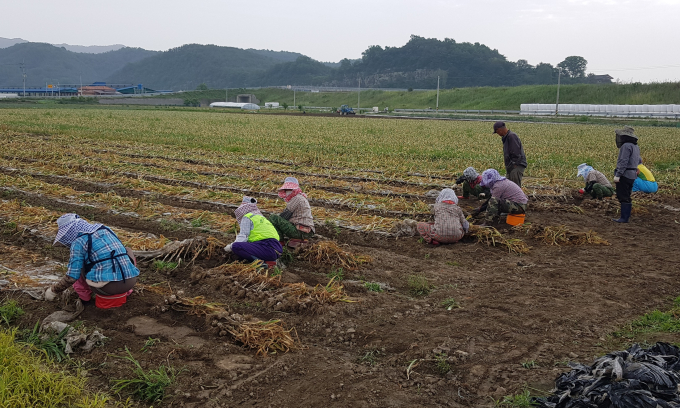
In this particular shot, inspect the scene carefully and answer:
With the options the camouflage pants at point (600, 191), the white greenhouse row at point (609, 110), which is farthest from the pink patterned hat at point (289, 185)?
the white greenhouse row at point (609, 110)

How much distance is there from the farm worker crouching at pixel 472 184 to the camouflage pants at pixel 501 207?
164 centimetres

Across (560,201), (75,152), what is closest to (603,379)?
(560,201)

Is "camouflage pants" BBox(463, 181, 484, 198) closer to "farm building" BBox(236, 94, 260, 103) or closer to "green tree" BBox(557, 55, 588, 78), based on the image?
"farm building" BBox(236, 94, 260, 103)

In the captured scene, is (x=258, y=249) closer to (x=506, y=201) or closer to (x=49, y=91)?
(x=506, y=201)

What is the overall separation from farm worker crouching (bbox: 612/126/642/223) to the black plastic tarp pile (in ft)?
19.7

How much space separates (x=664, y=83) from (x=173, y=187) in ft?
212

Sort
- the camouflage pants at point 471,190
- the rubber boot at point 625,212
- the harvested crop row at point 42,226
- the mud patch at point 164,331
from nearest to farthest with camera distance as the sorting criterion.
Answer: the mud patch at point 164,331, the harvested crop row at point 42,226, the rubber boot at point 625,212, the camouflage pants at point 471,190

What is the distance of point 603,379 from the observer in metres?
3.53

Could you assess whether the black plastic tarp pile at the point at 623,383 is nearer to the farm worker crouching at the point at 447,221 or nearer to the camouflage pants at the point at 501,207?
the farm worker crouching at the point at 447,221

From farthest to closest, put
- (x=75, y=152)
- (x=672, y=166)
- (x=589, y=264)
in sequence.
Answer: (x=75, y=152), (x=672, y=166), (x=589, y=264)

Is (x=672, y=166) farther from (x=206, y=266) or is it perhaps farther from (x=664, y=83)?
(x=664, y=83)

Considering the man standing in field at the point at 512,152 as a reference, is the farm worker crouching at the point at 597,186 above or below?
below

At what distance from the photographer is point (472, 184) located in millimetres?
10945

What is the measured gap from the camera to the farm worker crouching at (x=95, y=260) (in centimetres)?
490
